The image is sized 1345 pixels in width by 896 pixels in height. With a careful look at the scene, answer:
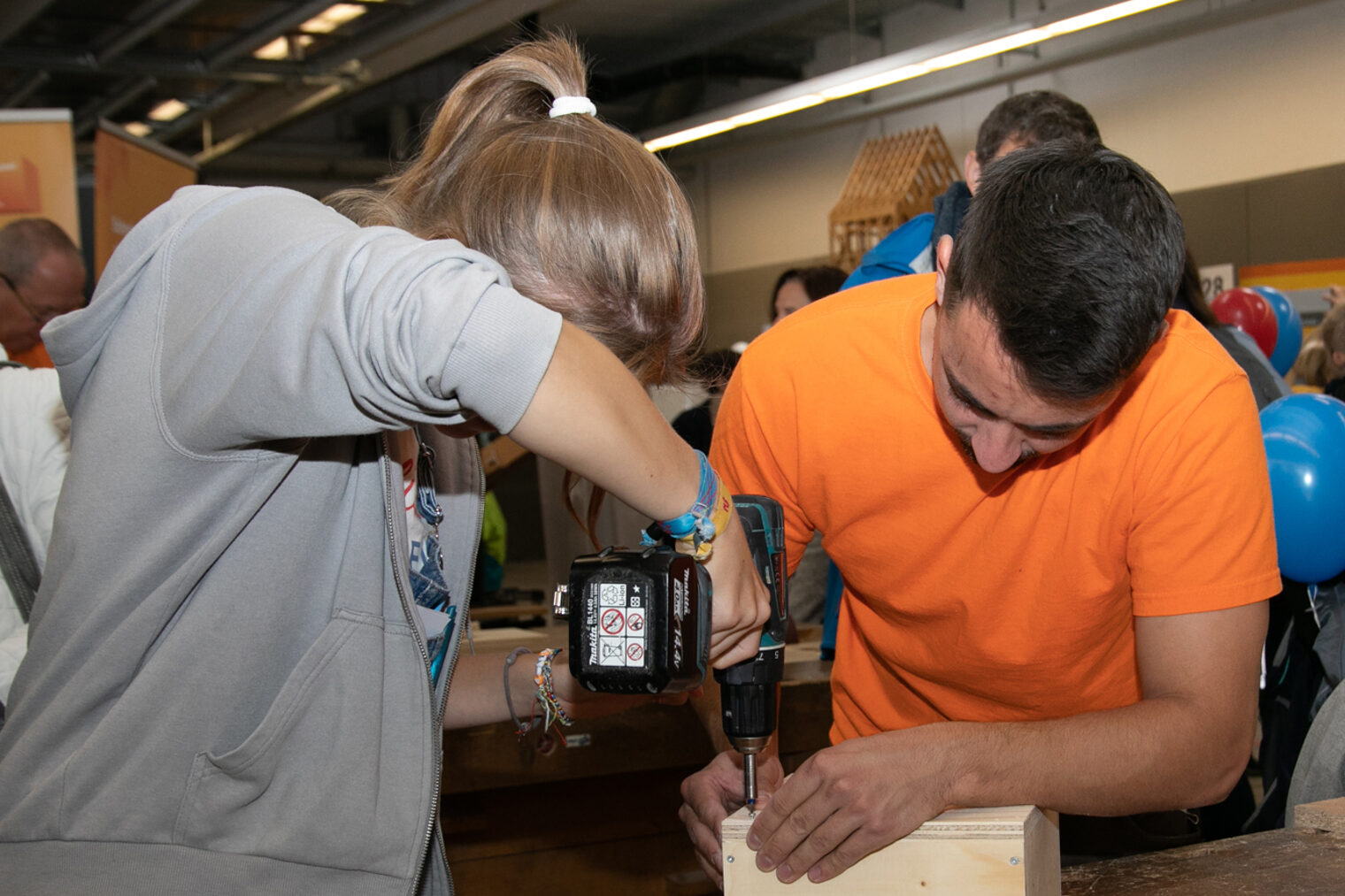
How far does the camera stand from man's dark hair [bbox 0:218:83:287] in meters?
3.26

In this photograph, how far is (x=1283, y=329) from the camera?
454 centimetres

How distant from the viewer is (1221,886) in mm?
1230

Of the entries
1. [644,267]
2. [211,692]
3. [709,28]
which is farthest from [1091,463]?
[709,28]

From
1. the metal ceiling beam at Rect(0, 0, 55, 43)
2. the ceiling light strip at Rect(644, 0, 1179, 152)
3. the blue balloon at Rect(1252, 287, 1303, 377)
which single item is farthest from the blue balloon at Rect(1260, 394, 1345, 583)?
the metal ceiling beam at Rect(0, 0, 55, 43)

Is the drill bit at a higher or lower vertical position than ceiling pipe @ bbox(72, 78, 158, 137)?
lower

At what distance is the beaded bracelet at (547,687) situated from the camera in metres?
1.37

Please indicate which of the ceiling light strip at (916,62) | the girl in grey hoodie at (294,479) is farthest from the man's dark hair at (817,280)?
the girl in grey hoodie at (294,479)

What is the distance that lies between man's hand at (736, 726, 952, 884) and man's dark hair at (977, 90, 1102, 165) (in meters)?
1.81

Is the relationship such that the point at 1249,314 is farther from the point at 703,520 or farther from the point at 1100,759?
the point at 703,520

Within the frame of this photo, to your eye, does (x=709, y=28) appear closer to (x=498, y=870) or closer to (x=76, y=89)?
(x=76, y=89)

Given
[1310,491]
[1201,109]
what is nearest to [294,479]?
[1310,491]

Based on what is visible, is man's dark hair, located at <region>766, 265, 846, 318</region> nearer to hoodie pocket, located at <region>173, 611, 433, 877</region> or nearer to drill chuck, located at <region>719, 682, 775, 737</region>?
drill chuck, located at <region>719, 682, 775, 737</region>

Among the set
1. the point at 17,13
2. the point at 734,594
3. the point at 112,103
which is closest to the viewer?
the point at 734,594

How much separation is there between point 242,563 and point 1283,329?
4597mm
